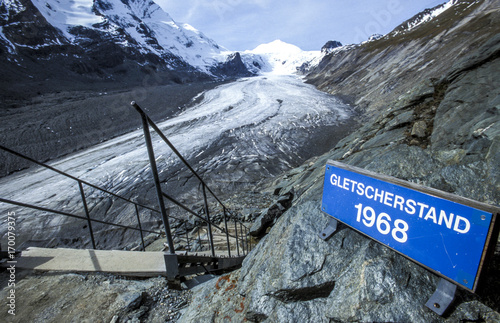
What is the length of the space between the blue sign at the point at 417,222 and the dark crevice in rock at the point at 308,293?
2.01 ft

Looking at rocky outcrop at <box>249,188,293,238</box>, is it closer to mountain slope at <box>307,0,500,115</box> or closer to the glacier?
the glacier

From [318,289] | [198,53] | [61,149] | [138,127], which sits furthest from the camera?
[198,53]

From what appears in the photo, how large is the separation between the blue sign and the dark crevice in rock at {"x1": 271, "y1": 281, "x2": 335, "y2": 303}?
2.01ft

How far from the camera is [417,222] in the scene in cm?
186

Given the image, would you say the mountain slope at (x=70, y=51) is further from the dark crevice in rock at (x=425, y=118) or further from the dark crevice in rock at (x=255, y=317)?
the dark crevice in rock at (x=425, y=118)


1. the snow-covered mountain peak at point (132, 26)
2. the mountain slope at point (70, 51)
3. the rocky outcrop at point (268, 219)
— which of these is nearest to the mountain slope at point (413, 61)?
the rocky outcrop at point (268, 219)

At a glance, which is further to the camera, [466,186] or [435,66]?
[435,66]

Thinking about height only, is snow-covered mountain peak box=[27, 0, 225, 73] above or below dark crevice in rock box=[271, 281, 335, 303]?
above

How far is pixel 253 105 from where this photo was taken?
30188 mm

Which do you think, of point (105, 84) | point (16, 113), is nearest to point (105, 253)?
point (16, 113)

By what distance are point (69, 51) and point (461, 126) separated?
278 ft

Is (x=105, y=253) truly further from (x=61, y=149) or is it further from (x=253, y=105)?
(x=253, y=105)

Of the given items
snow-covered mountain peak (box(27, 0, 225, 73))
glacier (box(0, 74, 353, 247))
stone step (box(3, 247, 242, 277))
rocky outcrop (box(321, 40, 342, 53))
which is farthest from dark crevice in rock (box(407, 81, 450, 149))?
rocky outcrop (box(321, 40, 342, 53))

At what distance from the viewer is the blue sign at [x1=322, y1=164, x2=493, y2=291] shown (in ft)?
5.21
